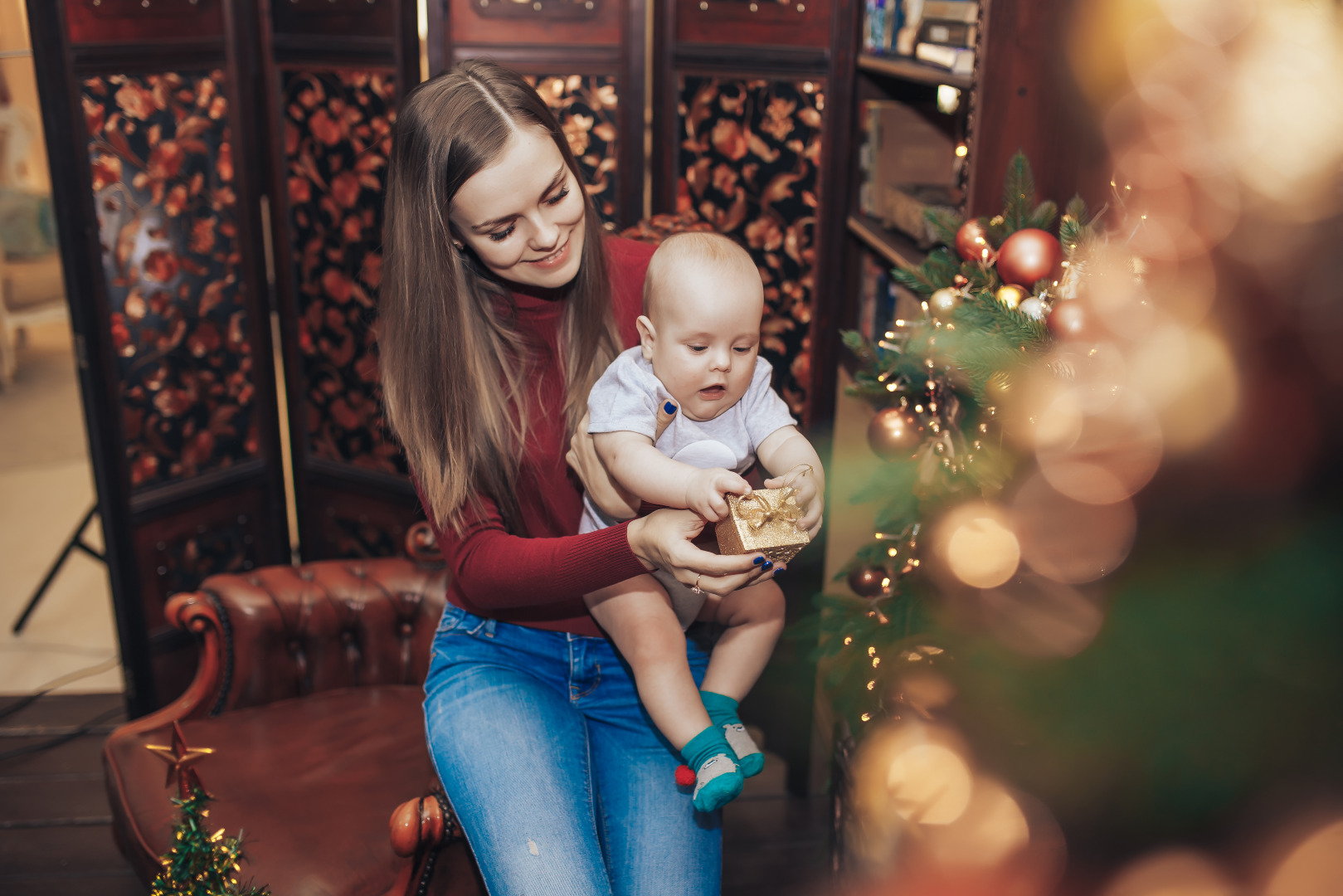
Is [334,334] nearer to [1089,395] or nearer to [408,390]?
[408,390]

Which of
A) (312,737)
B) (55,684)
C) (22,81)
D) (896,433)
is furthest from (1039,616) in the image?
(22,81)

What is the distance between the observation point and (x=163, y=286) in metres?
2.56

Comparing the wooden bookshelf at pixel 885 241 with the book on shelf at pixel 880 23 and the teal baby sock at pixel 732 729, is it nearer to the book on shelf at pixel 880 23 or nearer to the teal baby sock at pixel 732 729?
the book on shelf at pixel 880 23

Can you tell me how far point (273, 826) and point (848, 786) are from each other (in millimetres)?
1005

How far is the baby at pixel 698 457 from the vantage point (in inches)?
51.7

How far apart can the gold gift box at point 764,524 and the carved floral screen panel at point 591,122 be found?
1311 mm

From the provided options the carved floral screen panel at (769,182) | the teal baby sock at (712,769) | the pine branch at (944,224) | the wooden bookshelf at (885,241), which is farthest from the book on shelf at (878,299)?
the teal baby sock at (712,769)

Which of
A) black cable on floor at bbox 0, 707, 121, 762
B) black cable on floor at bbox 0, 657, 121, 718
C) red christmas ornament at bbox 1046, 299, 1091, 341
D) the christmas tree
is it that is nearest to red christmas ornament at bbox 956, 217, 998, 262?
Answer: the christmas tree

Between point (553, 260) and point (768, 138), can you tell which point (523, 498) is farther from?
point (768, 138)

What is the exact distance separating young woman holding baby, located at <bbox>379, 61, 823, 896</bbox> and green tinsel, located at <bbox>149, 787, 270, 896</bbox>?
0.44m

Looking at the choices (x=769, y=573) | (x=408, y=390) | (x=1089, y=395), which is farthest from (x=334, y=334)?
(x=1089, y=395)

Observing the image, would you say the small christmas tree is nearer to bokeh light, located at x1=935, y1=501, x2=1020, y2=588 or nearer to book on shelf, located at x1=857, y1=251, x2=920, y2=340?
bokeh light, located at x1=935, y1=501, x2=1020, y2=588

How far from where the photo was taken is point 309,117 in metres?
2.59

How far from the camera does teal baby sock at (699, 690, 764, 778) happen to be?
140 cm
